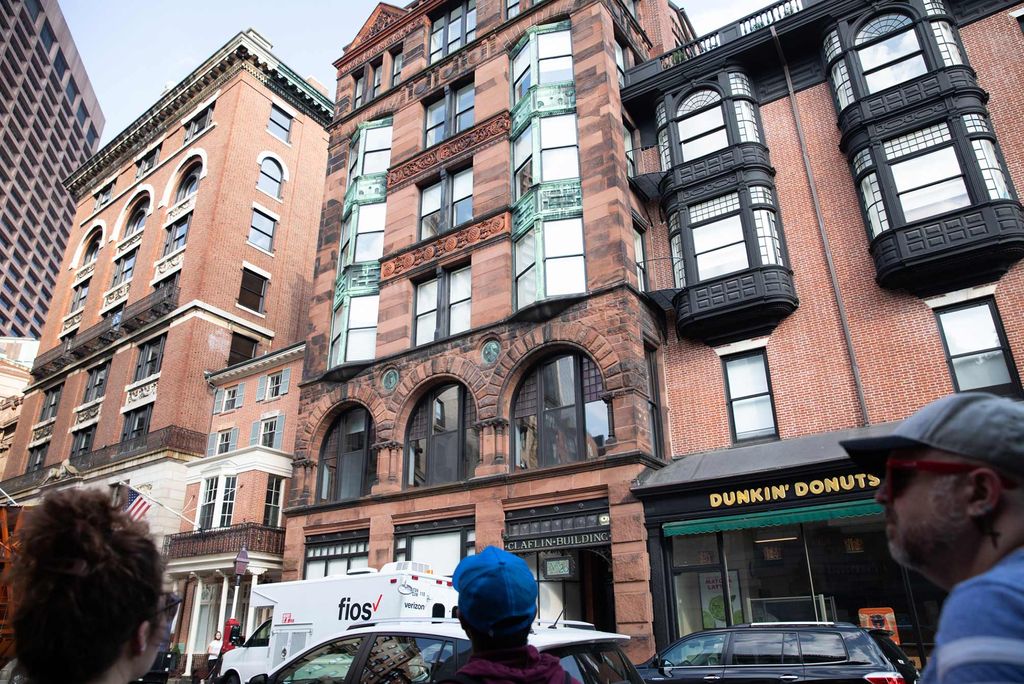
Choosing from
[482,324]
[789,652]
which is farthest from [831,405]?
[482,324]

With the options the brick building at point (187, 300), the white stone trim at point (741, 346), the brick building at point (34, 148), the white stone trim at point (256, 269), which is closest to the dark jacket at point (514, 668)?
the white stone trim at point (741, 346)

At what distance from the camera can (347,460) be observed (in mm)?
23625

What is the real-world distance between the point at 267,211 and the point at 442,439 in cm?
2484

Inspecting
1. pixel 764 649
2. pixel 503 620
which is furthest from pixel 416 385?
pixel 503 620

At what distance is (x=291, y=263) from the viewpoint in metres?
39.8

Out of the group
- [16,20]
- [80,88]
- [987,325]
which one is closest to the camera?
[987,325]

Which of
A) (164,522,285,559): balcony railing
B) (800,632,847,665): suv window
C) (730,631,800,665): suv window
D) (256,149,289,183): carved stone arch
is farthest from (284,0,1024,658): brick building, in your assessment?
(256,149,289,183): carved stone arch

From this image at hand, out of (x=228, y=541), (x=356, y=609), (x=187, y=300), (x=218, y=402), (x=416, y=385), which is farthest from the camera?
(x=187, y=300)

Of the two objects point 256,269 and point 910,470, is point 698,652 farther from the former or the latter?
point 256,269

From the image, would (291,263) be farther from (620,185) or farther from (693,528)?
(693,528)

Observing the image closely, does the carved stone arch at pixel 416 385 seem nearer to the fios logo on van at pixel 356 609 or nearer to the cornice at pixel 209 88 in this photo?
the fios logo on van at pixel 356 609

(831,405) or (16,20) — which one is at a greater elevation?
(16,20)

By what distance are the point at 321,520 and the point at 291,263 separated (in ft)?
70.3

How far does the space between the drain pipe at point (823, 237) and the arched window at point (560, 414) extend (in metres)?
6.17
